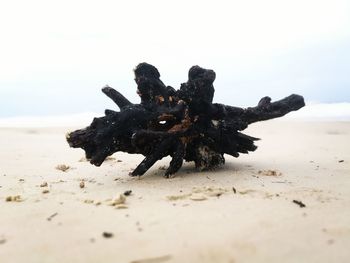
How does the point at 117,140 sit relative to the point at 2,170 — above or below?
above

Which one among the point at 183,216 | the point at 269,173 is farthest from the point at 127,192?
the point at 269,173

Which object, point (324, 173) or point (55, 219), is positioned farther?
point (324, 173)

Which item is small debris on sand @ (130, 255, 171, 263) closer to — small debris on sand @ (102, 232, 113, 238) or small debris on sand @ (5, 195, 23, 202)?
small debris on sand @ (102, 232, 113, 238)

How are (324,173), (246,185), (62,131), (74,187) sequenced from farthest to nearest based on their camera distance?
1. (62,131)
2. (324,173)
3. (74,187)
4. (246,185)

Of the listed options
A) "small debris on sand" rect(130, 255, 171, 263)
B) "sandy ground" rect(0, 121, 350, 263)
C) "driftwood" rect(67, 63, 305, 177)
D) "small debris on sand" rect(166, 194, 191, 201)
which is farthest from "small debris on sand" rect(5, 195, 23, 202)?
"small debris on sand" rect(130, 255, 171, 263)

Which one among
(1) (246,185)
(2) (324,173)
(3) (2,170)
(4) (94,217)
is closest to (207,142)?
(1) (246,185)

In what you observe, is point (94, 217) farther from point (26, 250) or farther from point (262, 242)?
point (262, 242)

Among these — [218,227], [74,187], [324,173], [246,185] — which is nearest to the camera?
[218,227]
